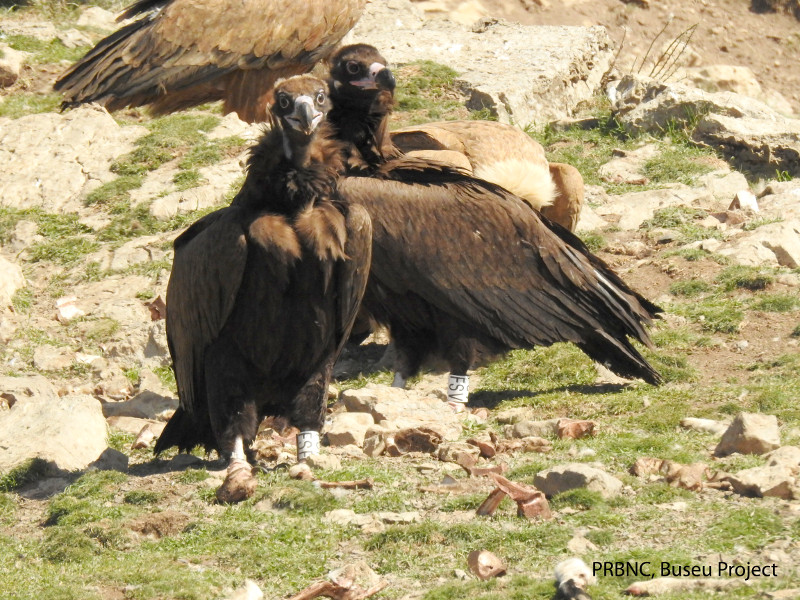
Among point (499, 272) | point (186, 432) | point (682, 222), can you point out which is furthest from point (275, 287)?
point (682, 222)

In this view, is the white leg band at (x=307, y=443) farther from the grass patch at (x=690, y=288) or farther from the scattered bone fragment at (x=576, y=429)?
the grass patch at (x=690, y=288)

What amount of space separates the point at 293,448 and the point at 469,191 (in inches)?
84.9

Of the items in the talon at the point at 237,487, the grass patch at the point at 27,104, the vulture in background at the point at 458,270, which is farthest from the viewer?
the grass patch at the point at 27,104

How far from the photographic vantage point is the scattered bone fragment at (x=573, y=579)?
14.3 ft

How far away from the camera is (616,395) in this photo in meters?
8.30

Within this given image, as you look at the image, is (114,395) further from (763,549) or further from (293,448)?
(763,549)

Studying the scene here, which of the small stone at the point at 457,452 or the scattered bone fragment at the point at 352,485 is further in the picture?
the small stone at the point at 457,452

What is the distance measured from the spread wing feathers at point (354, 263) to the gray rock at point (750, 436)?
1978 millimetres

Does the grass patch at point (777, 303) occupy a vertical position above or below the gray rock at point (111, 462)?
above

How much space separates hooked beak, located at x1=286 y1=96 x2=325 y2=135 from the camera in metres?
6.54

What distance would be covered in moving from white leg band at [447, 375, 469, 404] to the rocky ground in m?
0.18

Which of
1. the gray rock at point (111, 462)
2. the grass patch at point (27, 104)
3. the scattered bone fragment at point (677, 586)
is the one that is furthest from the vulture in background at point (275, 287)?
the grass patch at point (27, 104)

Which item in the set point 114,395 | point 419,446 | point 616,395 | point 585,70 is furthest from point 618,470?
point 585,70

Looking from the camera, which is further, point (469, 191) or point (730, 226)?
point (730, 226)
